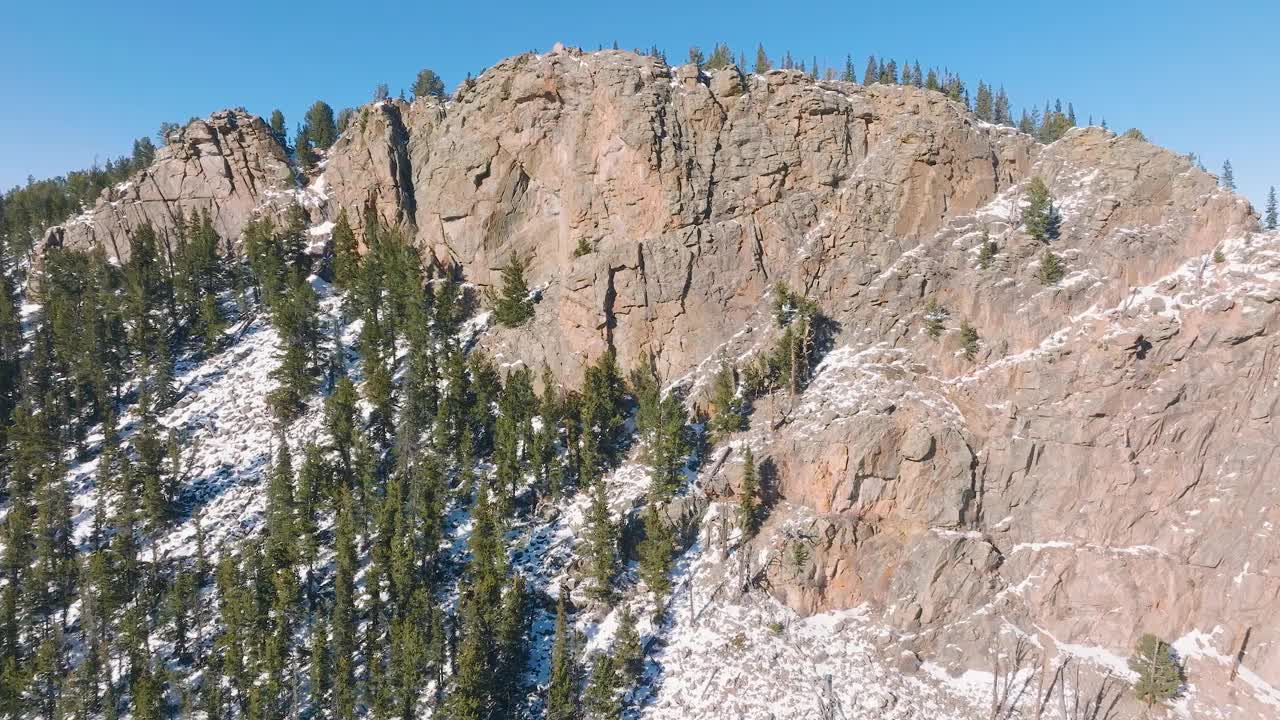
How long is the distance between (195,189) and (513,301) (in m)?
52.3

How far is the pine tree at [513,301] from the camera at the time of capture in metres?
67.9

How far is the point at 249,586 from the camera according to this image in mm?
45844

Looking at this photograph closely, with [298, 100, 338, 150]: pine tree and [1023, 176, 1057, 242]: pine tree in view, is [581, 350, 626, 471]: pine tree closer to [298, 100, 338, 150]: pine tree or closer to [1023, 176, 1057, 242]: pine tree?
[1023, 176, 1057, 242]: pine tree

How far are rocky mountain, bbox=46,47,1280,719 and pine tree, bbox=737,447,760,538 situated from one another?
3.69 ft

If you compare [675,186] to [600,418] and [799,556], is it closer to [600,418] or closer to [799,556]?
[600,418]

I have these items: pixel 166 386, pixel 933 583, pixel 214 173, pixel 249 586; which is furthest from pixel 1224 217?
pixel 214 173

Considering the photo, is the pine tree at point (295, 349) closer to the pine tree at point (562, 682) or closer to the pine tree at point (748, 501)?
the pine tree at point (562, 682)

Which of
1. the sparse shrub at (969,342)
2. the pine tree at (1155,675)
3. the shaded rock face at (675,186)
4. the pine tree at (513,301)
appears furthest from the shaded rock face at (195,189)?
the pine tree at (1155,675)

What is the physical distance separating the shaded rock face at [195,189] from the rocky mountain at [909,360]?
91.0 feet

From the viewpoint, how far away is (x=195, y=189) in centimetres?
8925

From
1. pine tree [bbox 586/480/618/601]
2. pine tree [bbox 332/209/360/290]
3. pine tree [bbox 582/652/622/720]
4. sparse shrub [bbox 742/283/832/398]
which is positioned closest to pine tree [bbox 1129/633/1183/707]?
sparse shrub [bbox 742/283/832/398]

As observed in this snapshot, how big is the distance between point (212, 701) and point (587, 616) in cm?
2277

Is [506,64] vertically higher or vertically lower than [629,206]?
higher

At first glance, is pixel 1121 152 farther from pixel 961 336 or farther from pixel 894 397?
pixel 894 397
